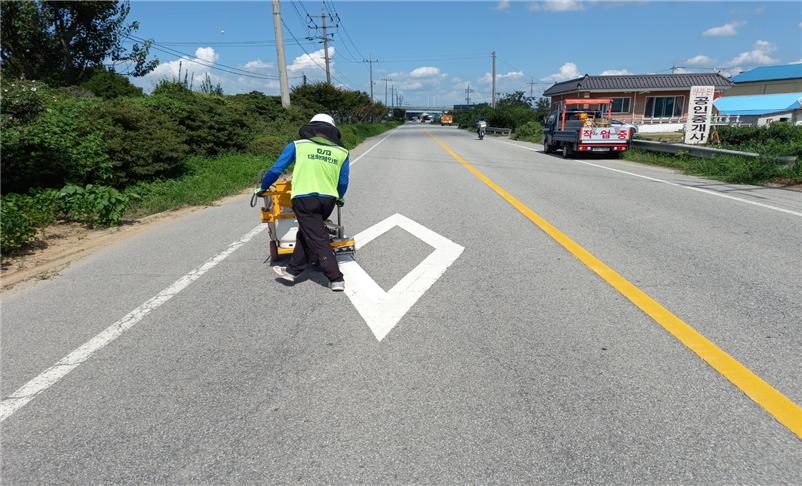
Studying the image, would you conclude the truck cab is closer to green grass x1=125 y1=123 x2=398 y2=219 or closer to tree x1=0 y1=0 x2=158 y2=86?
green grass x1=125 y1=123 x2=398 y2=219

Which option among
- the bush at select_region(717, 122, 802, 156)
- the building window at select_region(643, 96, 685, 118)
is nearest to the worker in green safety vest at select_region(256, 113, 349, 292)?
the bush at select_region(717, 122, 802, 156)

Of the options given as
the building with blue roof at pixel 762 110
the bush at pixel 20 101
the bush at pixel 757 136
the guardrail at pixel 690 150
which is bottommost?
the guardrail at pixel 690 150

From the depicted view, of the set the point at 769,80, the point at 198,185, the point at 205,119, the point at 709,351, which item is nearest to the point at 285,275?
the point at 709,351

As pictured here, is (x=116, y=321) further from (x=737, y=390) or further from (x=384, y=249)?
(x=737, y=390)

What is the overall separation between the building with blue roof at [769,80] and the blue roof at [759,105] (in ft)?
31.2

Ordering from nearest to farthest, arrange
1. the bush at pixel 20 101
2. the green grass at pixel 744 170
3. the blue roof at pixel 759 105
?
the bush at pixel 20 101, the green grass at pixel 744 170, the blue roof at pixel 759 105

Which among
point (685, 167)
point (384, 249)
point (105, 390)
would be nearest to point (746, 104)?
point (685, 167)

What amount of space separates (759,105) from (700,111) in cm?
4461

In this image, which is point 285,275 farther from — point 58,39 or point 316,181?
point 58,39

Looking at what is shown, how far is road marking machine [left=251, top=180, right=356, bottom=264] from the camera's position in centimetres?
557

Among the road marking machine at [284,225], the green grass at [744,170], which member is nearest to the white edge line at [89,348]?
the road marking machine at [284,225]

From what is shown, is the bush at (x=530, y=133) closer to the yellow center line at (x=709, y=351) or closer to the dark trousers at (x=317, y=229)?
the yellow center line at (x=709, y=351)

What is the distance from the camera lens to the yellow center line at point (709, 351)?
2820mm

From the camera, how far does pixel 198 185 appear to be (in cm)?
1222
